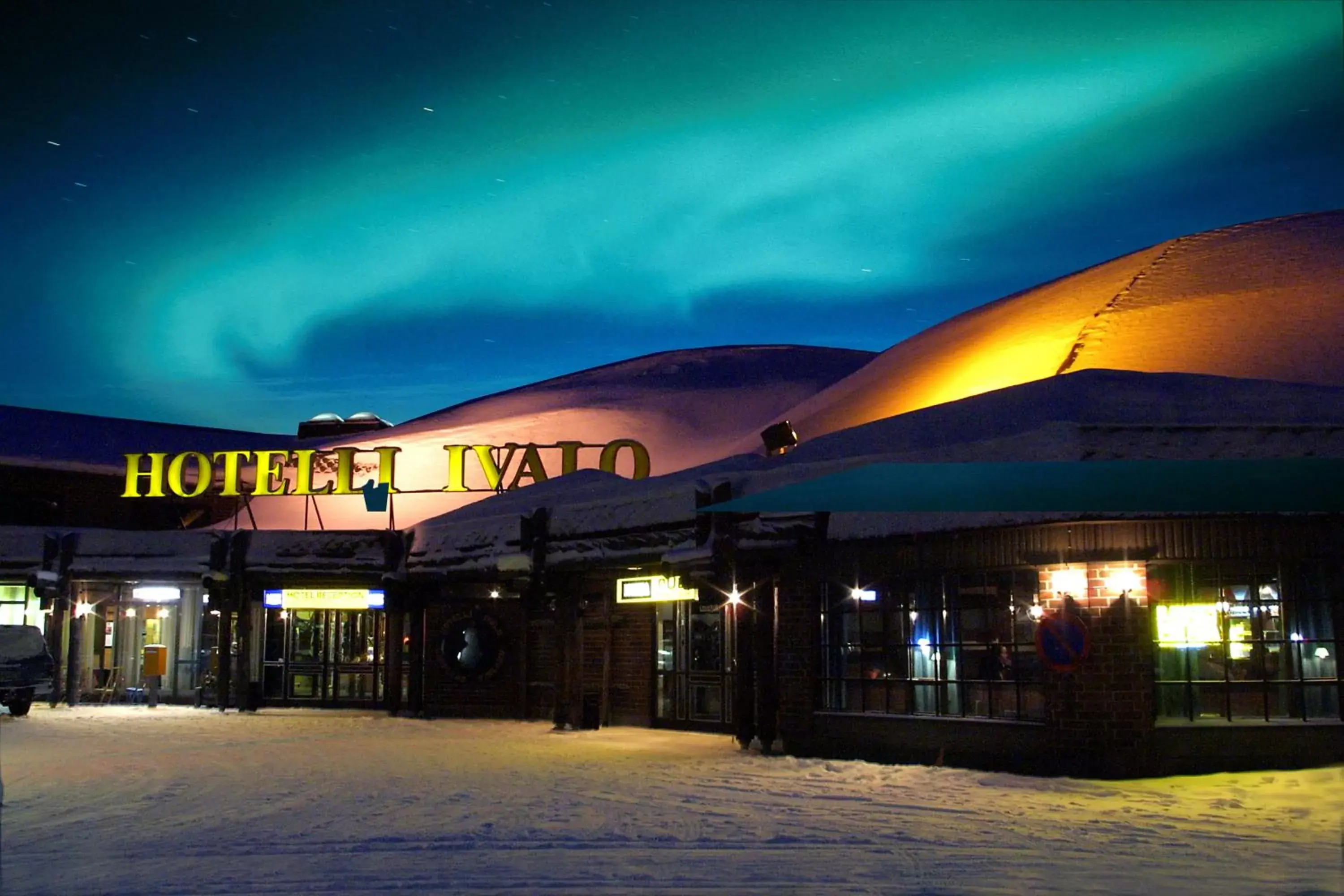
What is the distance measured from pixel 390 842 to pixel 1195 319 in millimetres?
14955

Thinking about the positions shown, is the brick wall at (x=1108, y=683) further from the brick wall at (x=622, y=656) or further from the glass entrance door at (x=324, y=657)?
the glass entrance door at (x=324, y=657)

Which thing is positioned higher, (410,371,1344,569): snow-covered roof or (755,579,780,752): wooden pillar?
(410,371,1344,569): snow-covered roof

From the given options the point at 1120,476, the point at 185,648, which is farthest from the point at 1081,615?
the point at 185,648

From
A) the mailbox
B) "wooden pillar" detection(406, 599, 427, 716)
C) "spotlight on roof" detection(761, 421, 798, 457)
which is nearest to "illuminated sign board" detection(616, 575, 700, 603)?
"spotlight on roof" detection(761, 421, 798, 457)

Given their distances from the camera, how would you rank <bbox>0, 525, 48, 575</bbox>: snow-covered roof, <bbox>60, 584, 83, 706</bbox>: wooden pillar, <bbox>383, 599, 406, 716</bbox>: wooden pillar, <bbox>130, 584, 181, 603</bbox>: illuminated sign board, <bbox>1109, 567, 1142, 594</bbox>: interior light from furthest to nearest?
1. <bbox>130, 584, 181, 603</bbox>: illuminated sign board
2. <bbox>60, 584, 83, 706</bbox>: wooden pillar
3. <bbox>0, 525, 48, 575</bbox>: snow-covered roof
4. <bbox>383, 599, 406, 716</bbox>: wooden pillar
5. <bbox>1109, 567, 1142, 594</bbox>: interior light

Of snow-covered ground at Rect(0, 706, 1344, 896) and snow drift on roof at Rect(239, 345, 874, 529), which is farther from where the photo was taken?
snow drift on roof at Rect(239, 345, 874, 529)

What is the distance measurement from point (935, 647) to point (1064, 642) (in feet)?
6.21

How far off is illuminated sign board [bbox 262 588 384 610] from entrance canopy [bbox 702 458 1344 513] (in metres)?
16.4

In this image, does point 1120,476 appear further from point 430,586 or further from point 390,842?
point 430,586

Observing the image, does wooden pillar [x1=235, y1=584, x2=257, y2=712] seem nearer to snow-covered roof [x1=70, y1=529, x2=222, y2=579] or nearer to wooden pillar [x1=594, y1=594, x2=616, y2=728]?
snow-covered roof [x1=70, y1=529, x2=222, y2=579]

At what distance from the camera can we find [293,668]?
2798cm

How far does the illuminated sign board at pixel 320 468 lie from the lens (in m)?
31.8

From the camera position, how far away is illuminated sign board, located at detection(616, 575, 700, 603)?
20.9 m

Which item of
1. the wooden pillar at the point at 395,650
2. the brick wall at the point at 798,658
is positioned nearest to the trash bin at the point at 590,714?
the wooden pillar at the point at 395,650
